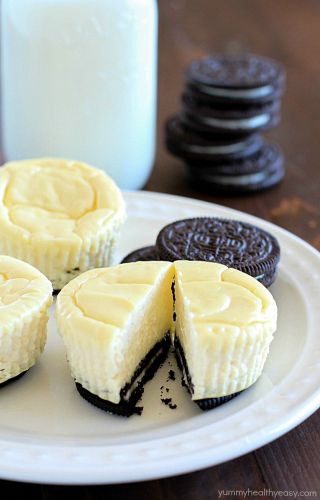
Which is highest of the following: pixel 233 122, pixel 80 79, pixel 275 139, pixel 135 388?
pixel 80 79

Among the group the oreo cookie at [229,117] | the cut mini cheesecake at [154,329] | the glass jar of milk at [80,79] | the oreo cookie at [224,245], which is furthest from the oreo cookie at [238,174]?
the cut mini cheesecake at [154,329]

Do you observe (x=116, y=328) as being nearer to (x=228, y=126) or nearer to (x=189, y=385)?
(x=189, y=385)

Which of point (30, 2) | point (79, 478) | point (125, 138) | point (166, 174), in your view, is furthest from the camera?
point (166, 174)

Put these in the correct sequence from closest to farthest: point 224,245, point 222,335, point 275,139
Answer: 1. point 222,335
2. point 224,245
3. point 275,139

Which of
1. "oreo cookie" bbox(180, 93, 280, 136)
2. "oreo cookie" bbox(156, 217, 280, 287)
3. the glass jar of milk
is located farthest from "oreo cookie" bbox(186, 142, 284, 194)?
"oreo cookie" bbox(156, 217, 280, 287)

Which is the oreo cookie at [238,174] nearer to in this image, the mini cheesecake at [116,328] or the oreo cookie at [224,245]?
the oreo cookie at [224,245]

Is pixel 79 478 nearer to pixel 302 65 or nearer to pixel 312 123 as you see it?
pixel 312 123

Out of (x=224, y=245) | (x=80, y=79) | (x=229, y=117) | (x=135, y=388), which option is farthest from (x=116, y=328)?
(x=229, y=117)

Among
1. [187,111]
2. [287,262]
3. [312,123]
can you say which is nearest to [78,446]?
[287,262]
